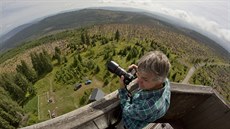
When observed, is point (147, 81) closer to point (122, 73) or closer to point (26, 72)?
point (122, 73)

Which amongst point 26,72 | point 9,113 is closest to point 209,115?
point 9,113

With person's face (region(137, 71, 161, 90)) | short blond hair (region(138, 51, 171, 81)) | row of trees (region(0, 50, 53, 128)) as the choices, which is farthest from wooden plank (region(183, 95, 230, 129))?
row of trees (region(0, 50, 53, 128))

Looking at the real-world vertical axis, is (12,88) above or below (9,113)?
below

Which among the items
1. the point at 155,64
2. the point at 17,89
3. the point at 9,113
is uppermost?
the point at 155,64

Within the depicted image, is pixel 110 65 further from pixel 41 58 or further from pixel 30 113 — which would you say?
pixel 41 58

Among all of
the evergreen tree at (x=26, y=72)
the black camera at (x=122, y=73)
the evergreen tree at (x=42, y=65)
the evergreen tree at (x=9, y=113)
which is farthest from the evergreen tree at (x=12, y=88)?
the black camera at (x=122, y=73)

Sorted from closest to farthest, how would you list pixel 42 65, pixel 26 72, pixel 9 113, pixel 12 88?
pixel 9 113
pixel 12 88
pixel 26 72
pixel 42 65

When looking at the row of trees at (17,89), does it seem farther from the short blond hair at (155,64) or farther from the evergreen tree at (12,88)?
the short blond hair at (155,64)
